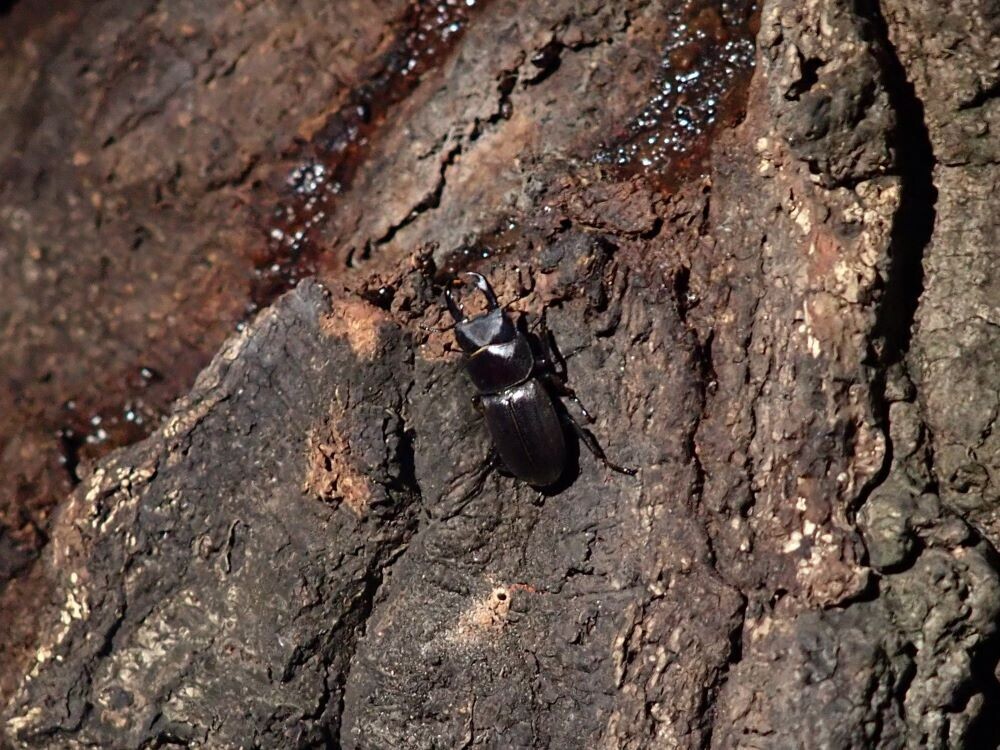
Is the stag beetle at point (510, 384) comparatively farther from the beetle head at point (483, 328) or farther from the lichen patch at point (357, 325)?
the lichen patch at point (357, 325)

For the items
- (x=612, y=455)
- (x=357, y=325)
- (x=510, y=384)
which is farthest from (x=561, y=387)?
(x=357, y=325)

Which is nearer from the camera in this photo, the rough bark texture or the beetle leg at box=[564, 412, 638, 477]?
the rough bark texture

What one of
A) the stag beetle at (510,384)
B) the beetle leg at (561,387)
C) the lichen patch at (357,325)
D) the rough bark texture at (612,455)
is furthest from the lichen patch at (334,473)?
the beetle leg at (561,387)

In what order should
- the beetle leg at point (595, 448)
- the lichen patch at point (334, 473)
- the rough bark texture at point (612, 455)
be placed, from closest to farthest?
1. the rough bark texture at point (612, 455)
2. the beetle leg at point (595, 448)
3. the lichen patch at point (334, 473)

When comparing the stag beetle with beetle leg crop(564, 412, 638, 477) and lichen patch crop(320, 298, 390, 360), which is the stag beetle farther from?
lichen patch crop(320, 298, 390, 360)

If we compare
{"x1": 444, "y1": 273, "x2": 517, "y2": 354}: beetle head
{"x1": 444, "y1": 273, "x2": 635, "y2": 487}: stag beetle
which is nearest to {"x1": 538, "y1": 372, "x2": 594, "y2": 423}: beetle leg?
{"x1": 444, "y1": 273, "x2": 635, "y2": 487}: stag beetle

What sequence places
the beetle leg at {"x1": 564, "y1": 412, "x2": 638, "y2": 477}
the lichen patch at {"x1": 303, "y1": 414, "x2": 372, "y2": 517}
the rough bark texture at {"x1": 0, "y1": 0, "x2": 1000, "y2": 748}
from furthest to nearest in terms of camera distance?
1. the lichen patch at {"x1": 303, "y1": 414, "x2": 372, "y2": 517}
2. the beetle leg at {"x1": 564, "y1": 412, "x2": 638, "y2": 477}
3. the rough bark texture at {"x1": 0, "y1": 0, "x2": 1000, "y2": 748}

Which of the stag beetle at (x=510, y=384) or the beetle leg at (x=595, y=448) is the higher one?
Answer: the stag beetle at (x=510, y=384)

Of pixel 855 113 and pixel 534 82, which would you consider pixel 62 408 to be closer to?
pixel 534 82
